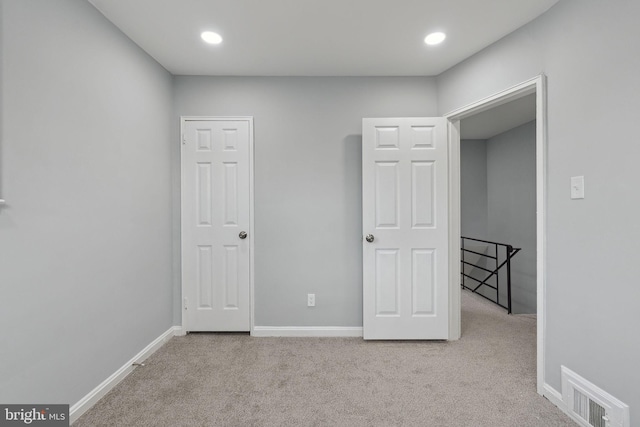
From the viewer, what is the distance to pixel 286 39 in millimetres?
2025

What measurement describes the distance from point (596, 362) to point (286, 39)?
2785 mm

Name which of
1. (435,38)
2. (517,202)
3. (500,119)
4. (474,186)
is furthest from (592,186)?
(474,186)

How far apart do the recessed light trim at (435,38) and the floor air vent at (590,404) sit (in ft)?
7.66

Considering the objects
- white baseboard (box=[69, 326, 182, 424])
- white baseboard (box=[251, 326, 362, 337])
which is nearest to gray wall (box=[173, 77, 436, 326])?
white baseboard (box=[251, 326, 362, 337])

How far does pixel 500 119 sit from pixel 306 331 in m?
3.98

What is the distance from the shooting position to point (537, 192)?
69.3 inches

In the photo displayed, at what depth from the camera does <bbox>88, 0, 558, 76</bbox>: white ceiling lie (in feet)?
5.56

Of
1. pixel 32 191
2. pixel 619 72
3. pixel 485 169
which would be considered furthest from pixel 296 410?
pixel 485 169

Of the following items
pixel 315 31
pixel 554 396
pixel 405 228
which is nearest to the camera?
pixel 554 396

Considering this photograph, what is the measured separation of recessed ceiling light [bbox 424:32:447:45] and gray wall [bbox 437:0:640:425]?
51 centimetres

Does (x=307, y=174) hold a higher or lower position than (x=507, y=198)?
higher

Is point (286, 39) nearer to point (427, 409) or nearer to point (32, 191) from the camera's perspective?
point (32, 191)

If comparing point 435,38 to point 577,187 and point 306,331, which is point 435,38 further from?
point 306,331

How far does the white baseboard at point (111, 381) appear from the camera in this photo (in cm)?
157
